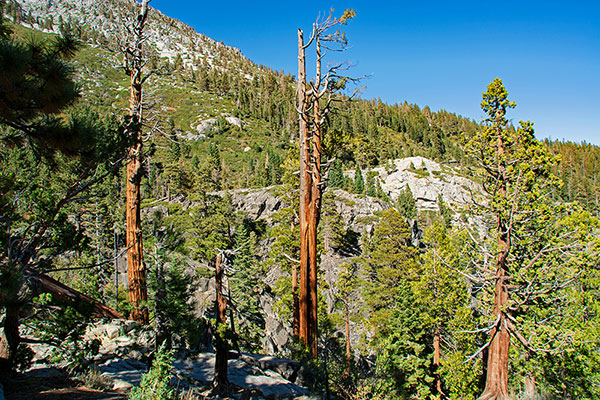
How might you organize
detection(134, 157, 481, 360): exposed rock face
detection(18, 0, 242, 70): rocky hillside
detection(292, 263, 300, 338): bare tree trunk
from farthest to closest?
1. detection(18, 0, 242, 70): rocky hillside
2. detection(134, 157, 481, 360): exposed rock face
3. detection(292, 263, 300, 338): bare tree trunk

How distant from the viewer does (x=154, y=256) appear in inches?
363

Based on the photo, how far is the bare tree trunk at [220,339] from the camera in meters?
7.76

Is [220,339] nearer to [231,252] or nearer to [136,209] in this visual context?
[231,252]

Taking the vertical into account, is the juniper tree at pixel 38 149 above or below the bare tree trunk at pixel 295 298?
above

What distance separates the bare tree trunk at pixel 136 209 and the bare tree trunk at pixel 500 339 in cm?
828

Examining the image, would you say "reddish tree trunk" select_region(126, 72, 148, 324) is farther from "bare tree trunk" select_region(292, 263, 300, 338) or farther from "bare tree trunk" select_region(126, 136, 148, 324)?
"bare tree trunk" select_region(292, 263, 300, 338)

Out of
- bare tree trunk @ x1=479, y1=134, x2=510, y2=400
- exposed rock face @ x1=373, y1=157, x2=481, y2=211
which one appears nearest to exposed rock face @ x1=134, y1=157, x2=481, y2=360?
exposed rock face @ x1=373, y1=157, x2=481, y2=211

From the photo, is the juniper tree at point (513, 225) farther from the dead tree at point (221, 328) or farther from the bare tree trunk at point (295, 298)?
the bare tree trunk at point (295, 298)

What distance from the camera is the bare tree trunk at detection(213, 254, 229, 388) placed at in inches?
306

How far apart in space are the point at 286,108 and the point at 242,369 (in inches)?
4358

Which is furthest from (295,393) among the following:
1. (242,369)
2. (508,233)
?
(508,233)

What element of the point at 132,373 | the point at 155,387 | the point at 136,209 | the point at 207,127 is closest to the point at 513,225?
the point at 155,387

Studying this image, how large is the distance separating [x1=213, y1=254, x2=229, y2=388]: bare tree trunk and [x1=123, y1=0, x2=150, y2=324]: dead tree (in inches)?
69.6

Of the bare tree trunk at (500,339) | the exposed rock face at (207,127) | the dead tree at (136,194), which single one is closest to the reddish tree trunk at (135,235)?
the dead tree at (136,194)
